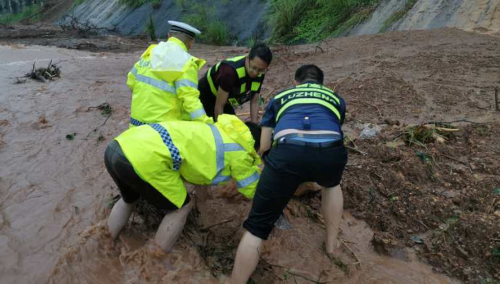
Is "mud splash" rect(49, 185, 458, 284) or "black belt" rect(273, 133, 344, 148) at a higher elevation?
"black belt" rect(273, 133, 344, 148)

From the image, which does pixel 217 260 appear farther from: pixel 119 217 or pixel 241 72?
pixel 241 72

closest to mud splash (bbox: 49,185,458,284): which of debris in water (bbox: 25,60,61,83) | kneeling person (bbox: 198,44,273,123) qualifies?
kneeling person (bbox: 198,44,273,123)

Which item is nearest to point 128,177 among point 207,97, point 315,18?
point 207,97

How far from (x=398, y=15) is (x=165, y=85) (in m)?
8.43

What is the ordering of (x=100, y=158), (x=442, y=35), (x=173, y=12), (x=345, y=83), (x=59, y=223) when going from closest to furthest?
(x=59, y=223), (x=100, y=158), (x=345, y=83), (x=442, y=35), (x=173, y=12)

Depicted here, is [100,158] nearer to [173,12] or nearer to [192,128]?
[192,128]

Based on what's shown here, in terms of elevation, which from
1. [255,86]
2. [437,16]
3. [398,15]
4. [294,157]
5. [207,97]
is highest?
[294,157]

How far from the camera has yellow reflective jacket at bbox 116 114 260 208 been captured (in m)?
2.44

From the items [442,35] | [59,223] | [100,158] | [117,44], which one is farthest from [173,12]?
[59,223]

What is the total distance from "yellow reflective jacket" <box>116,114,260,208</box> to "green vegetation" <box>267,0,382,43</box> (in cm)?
933

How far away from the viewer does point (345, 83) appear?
251 inches

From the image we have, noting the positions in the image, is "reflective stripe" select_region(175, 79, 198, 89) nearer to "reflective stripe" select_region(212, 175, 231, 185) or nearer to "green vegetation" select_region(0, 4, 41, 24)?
"reflective stripe" select_region(212, 175, 231, 185)

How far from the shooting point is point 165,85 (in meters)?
3.18

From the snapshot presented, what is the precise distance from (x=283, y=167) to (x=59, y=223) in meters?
2.34
